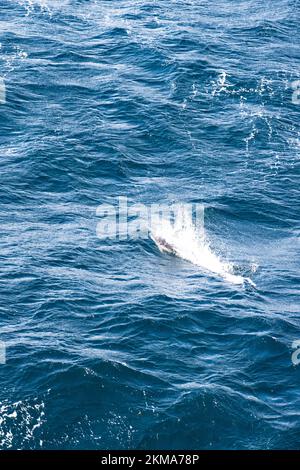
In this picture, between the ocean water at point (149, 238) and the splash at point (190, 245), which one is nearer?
the ocean water at point (149, 238)

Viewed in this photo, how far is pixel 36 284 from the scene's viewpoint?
302 feet

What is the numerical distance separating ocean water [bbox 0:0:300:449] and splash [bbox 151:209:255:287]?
333 millimetres

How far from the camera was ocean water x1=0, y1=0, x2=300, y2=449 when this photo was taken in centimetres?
7600

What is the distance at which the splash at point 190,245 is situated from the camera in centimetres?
9662

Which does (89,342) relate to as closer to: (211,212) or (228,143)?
(211,212)

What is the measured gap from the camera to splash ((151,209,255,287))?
317ft

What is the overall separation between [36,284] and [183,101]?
4688 cm

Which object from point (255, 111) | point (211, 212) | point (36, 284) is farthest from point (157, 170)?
point (36, 284)

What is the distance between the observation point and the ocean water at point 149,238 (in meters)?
76.0

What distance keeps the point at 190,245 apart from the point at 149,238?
4.30 metres

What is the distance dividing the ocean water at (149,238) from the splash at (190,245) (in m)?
0.33

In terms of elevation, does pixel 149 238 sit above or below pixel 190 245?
above

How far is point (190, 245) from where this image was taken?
102 metres

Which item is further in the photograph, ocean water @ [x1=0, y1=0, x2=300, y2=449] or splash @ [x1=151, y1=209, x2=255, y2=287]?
splash @ [x1=151, y1=209, x2=255, y2=287]
